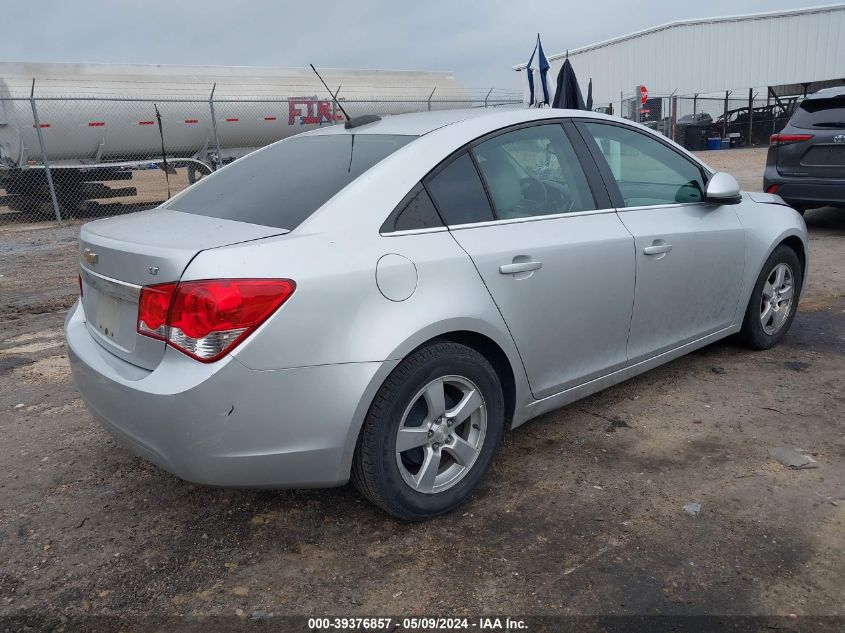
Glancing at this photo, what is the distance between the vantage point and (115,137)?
14898 millimetres

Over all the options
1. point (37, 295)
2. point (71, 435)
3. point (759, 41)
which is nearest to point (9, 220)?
Result: point (37, 295)

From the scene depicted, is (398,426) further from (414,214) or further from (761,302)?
(761,302)

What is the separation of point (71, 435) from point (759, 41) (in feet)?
114

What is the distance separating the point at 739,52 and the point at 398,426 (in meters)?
34.5

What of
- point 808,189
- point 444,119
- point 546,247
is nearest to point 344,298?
point 546,247

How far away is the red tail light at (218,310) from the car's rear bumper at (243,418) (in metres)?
0.06

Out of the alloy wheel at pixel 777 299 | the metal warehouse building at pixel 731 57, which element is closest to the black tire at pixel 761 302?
the alloy wheel at pixel 777 299

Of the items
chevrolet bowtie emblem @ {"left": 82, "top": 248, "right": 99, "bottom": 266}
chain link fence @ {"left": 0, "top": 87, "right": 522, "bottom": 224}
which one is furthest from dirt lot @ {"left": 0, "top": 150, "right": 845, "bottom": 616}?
chain link fence @ {"left": 0, "top": 87, "right": 522, "bottom": 224}

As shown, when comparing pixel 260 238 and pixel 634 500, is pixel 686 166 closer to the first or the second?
pixel 634 500

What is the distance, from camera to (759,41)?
1233 inches

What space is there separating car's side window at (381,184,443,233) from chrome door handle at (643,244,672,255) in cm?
124

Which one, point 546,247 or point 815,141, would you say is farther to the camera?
point 815,141

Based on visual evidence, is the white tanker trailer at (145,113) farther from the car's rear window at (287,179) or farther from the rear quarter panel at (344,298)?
the rear quarter panel at (344,298)

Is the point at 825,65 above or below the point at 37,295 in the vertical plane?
above
